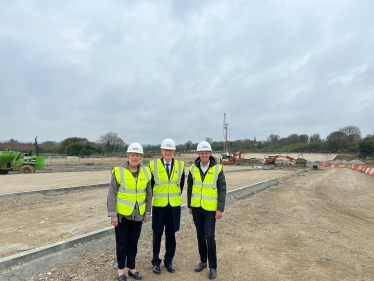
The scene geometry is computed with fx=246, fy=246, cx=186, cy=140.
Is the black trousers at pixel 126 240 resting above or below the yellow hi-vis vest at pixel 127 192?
below

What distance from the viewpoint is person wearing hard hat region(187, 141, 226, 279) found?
385 cm

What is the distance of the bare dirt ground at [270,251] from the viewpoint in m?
3.95

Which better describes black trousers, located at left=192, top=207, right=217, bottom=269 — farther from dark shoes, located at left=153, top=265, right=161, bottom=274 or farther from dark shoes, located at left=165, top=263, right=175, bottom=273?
dark shoes, located at left=153, top=265, right=161, bottom=274

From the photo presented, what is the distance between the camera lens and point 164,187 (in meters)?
3.92

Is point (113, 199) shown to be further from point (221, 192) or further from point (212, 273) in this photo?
point (212, 273)

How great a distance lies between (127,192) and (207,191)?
123 centimetres

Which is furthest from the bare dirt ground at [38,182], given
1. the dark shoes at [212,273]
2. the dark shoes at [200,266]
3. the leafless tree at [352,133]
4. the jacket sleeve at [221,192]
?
the leafless tree at [352,133]

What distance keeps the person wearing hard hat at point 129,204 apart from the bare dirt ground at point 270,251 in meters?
0.48

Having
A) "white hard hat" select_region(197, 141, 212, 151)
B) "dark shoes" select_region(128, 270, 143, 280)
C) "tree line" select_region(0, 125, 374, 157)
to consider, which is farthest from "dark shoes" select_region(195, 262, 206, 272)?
"tree line" select_region(0, 125, 374, 157)

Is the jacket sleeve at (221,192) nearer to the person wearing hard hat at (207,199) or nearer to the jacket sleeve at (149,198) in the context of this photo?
the person wearing hard hat at (207,199)

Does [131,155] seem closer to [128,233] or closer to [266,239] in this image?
[128,233]

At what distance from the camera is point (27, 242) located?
16.2 feet

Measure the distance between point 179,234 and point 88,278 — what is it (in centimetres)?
259

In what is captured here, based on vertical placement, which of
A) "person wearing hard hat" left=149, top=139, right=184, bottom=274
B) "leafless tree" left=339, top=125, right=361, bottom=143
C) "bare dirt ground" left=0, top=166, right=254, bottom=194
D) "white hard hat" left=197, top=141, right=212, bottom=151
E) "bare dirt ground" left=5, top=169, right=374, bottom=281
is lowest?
"bare dirt ground" left=5, top=169, right=374, bottom=281
